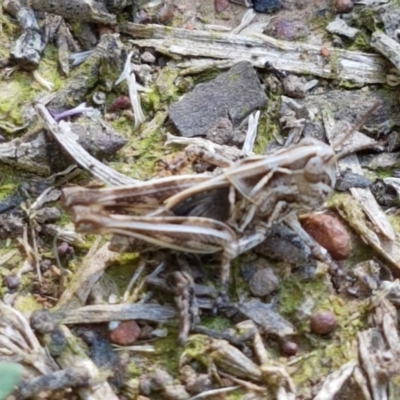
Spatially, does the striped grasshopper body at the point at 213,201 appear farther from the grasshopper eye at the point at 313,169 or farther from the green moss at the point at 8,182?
the green moss at the point at 8,182

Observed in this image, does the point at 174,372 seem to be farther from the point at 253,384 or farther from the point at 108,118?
the point at 108,118

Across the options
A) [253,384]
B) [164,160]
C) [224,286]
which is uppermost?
[164,160]

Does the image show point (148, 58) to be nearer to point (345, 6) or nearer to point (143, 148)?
point (143, 148)

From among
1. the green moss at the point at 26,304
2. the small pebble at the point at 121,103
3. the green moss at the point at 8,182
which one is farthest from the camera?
the small pebble at the point at 121,103

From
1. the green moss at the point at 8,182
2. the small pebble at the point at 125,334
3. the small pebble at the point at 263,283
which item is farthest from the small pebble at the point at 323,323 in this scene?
the green moss at the point at 8,182

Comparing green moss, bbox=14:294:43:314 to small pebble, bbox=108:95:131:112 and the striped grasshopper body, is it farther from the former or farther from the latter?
small pebble, bbox=108:95:131:112

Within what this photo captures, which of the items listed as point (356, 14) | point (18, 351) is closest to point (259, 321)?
point (18, 351)

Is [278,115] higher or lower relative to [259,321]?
higher
